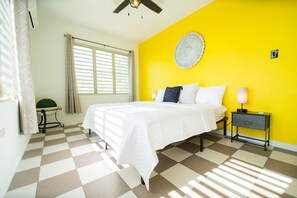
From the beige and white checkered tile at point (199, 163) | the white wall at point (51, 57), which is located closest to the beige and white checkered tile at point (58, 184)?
the beige and white checkered tile at point (199, 163)

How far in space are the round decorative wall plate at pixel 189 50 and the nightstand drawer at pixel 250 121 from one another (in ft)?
5.07

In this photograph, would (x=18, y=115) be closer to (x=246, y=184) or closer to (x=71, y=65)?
(x=71, y=65)

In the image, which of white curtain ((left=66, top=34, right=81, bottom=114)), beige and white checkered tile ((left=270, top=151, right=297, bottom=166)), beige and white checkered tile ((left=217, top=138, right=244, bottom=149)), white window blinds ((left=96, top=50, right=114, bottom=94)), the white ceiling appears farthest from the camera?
white window blinds ((left=96, top=50, right=114, bottom=94))

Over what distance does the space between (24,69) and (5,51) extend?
34cm

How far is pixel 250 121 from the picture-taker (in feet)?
6.75

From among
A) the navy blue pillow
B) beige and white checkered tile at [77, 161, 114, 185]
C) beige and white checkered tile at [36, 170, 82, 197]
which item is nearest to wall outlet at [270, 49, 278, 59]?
the navy blue pillow

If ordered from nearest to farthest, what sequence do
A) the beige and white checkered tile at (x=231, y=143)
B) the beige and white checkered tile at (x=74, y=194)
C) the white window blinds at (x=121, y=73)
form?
the beige and white checkered tile at (x=74, y=194)
the beige and white checkered tile at (x=231, y=143)
the white window blinds at (x=121, y=73)

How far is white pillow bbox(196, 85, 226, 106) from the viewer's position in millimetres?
2490

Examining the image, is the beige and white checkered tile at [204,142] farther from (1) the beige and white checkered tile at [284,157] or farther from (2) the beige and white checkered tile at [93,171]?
(2) the beige and white checkered tile at [93,171]

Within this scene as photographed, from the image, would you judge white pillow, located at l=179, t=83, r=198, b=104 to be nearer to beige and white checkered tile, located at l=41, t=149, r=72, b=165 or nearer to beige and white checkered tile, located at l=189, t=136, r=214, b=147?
beige and white checkered tile, located at l=189, t=136, r=214, b=147

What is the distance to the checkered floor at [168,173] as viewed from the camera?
1.16 metres

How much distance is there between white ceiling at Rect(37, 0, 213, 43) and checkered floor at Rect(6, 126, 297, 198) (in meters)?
2.89

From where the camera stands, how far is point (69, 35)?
341 centimetres

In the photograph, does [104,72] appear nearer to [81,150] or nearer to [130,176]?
[81,150]
